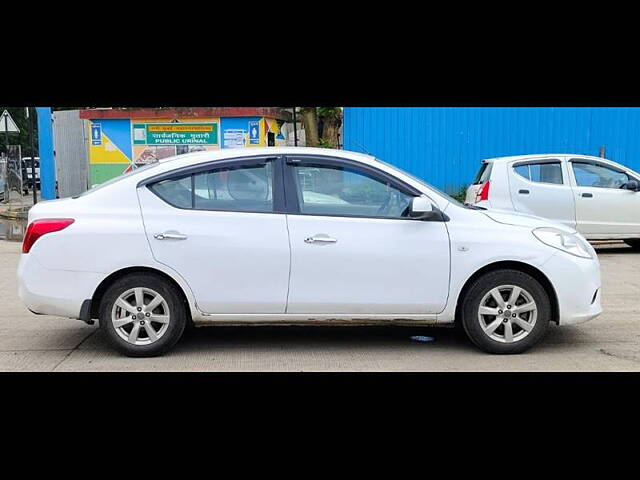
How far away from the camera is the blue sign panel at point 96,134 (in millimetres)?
16372

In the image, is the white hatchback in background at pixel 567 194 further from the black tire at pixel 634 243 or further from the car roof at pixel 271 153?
the car roof at pixel 271 153

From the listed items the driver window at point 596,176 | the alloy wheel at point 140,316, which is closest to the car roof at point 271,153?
the alloy wheel at point 140,316

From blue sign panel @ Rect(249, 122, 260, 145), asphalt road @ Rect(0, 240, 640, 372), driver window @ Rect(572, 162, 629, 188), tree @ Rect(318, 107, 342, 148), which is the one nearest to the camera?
asphalt road @ Rect(0, 240, 640, 372)

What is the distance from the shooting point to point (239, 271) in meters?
5.52

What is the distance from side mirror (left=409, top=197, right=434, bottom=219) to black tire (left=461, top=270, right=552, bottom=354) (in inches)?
26.2

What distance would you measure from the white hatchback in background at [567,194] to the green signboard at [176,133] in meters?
7.00

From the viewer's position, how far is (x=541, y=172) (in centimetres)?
1152

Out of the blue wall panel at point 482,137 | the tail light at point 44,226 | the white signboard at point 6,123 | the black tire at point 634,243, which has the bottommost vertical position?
the black tire at point 634,243

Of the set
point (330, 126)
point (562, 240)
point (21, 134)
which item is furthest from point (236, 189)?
point (21, 134)

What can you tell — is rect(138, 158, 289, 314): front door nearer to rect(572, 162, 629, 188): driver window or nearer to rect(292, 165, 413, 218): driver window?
rect(292, 165, 413, 218): driver window

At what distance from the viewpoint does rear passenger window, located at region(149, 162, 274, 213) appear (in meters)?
5.65

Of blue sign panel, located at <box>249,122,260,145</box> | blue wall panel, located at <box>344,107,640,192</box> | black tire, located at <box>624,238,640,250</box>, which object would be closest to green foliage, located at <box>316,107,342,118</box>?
blue wall panel, located at <box>344,107,640,192</box>

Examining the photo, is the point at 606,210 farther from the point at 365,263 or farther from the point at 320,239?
the point at 320,239
